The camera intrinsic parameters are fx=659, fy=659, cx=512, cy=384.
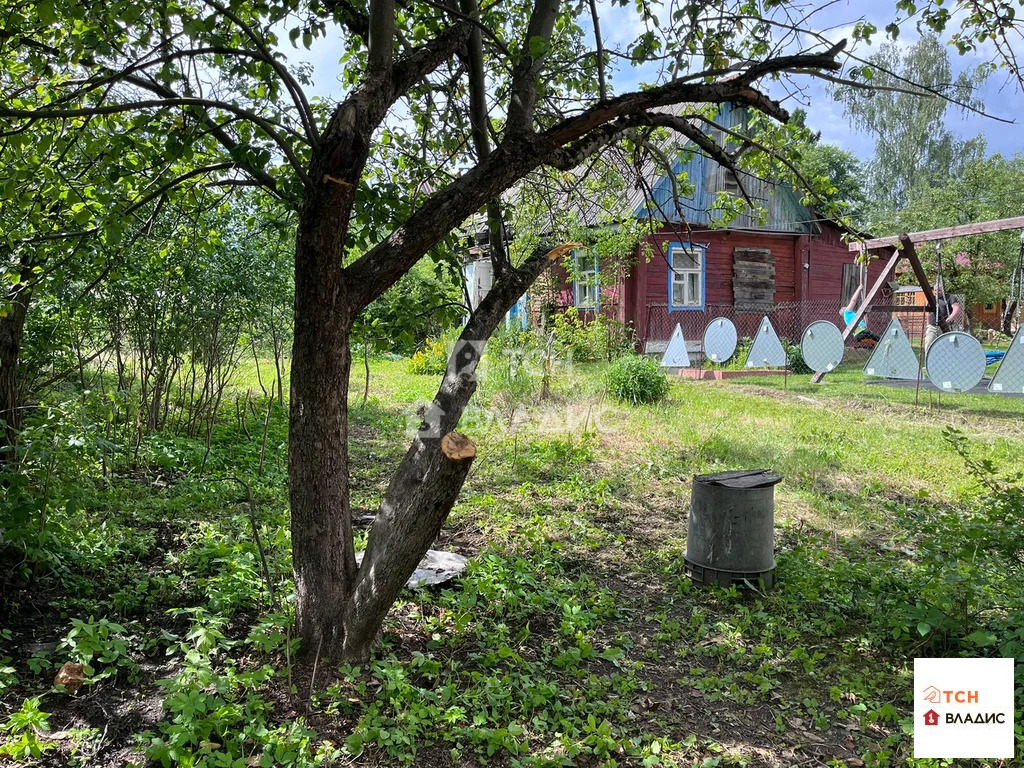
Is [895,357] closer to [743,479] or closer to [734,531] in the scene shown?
[743,479]

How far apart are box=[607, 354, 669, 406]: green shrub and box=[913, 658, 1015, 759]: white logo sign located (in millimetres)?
6641

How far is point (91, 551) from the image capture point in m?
3.69

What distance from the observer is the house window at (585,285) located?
14367 millimetres

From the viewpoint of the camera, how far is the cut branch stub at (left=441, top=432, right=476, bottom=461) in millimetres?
2584

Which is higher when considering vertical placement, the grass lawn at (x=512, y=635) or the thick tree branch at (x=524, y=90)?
the thick tree branch at (x=524, y=90)

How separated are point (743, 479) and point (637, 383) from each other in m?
5.57

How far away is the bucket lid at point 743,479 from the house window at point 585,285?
31.4 feet

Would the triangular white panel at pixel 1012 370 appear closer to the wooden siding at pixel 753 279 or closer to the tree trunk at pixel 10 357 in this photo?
the wooden siding at pixel 753 279

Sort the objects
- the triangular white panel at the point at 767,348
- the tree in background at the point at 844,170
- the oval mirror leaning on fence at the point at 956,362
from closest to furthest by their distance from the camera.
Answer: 1. the oval mirror leaning on fence at the point at 956,362
2. the triangular white panel at the point at 767,348
3. the tree in background at the point at 844,170

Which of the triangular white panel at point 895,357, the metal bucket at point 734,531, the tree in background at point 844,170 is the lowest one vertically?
the metal bucket at point 734,531

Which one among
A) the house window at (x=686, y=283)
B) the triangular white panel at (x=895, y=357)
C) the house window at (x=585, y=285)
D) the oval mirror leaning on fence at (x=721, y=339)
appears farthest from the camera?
the house window at (x=686, y=283)

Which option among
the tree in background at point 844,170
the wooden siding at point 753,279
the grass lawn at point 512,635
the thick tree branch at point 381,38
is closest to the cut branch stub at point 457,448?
the grass lawn at point 512,635

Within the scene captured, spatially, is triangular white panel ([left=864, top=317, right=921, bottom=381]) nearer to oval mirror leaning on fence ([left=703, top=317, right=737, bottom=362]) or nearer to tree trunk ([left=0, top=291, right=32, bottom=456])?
oval mirror leaning on fence ([left=703, top=317, right=737, bottom=362])

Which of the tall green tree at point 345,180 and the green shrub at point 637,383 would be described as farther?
the green shrub at point 637,383
